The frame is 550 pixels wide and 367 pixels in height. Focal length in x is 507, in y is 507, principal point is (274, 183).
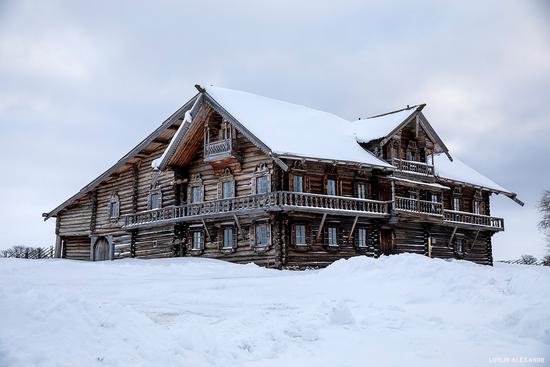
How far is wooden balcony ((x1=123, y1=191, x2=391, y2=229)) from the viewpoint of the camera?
2464 cm

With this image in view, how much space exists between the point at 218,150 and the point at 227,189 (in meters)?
2.42

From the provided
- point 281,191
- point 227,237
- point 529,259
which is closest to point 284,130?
point 281,191

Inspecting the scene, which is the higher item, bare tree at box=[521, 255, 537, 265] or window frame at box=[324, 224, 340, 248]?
window frame at box=[324, 224, 340, 248]

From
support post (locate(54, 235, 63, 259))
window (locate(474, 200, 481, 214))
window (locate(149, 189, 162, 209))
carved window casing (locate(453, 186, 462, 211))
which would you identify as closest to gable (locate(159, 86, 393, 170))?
window (locate(149, 189, 162, 209))

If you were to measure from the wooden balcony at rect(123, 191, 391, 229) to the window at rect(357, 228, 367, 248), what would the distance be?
136 cm

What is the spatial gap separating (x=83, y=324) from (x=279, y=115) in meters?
23.3

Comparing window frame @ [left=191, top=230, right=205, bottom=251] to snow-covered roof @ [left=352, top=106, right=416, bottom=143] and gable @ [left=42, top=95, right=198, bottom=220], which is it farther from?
snow-covered roof @ [left=352, top=106, right=416, bottom=143]

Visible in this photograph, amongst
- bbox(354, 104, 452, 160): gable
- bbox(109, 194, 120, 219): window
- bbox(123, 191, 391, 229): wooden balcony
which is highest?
bbox(354, 104, 452, 160): gable

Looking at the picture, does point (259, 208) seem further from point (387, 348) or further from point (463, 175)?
point (463, 175)

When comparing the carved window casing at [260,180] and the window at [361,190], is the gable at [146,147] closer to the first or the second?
the carved window casing at [260,180]

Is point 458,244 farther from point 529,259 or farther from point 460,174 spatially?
point 529,259

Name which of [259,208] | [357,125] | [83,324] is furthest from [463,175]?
[83,324]

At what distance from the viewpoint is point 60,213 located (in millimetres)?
40406

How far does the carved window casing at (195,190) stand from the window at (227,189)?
1.75 metres
